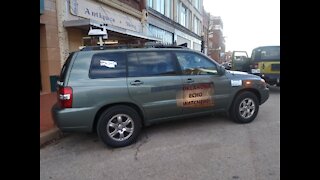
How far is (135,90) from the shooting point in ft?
16.9

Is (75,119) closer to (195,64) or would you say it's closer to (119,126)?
(119,126)

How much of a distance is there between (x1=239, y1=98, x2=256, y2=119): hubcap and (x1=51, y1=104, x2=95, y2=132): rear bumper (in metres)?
3.22

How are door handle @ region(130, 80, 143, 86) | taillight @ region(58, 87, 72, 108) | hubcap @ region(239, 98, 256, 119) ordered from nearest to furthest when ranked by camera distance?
taillight @ region(58, 87, 72, 108)
door handle @ region(130, 80, 143, 86)
hubcap @ region(239, 98, 256, 119)

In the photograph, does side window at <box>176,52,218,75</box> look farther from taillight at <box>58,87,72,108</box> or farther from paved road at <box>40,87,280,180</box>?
taillight at <box>58,87,72,108</box>

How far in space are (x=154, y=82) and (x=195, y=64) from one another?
1059 millimetres

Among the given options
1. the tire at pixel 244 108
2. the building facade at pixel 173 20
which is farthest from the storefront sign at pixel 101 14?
the tire at pixel 244 108

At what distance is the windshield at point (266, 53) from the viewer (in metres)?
11.0

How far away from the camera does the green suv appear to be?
484cm

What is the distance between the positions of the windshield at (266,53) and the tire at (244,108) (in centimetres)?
533

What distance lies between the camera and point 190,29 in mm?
35469

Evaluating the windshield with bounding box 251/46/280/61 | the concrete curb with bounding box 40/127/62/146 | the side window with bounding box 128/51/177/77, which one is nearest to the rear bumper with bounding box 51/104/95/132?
the concrete curb with bounding box 40/127/62/146

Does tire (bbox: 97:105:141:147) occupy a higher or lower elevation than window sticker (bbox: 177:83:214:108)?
lower

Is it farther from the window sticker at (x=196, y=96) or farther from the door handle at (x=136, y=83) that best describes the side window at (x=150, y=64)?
the window sticker at (x=196, y=96)
